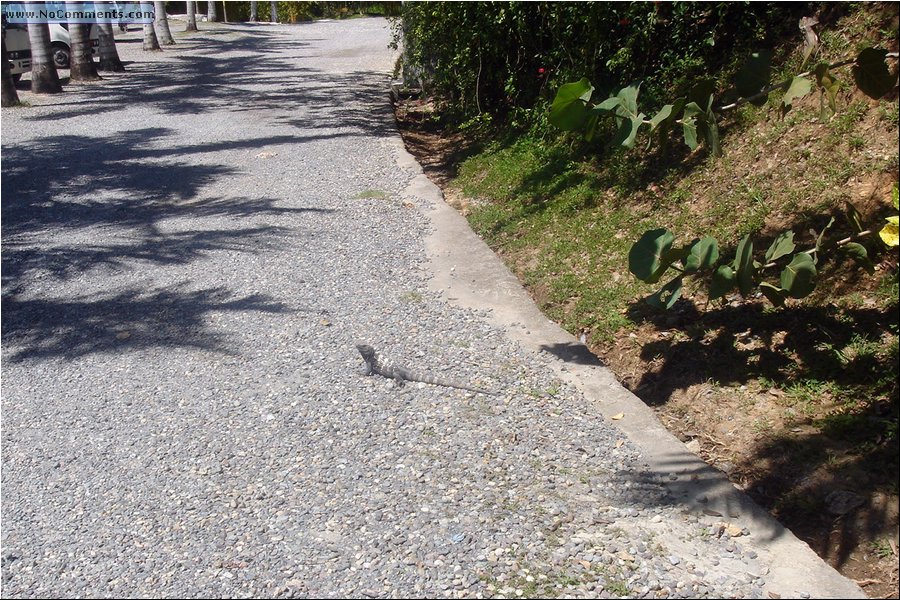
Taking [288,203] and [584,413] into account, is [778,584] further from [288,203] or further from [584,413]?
[288,203]

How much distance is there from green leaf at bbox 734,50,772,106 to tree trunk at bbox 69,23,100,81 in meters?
17.8

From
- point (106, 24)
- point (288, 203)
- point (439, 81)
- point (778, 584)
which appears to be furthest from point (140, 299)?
point (106, 24)

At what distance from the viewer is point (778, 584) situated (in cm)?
315

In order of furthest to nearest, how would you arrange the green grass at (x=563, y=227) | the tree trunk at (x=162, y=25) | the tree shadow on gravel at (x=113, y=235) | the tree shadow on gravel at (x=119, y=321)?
the tree trunk at (x=162, y=25) < the tree shadow on gravel at (x=113, y=235) < the green grass at (x=563, y=227) < the tree shadow on gravel at (x=119, y=321)

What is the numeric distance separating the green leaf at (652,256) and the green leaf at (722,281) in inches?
9.9

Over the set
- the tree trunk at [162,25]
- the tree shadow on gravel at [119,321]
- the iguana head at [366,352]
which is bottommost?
the tree shadow on gravel at [119,321]

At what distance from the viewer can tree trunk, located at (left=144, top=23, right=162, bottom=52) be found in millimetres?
24812

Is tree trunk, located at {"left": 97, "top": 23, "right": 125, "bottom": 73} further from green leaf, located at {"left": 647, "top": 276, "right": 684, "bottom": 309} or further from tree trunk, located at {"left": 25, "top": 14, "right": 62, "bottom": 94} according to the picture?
green leaf, located at {"left": 647, "top": 276, "right": 684, "bottom": 309}

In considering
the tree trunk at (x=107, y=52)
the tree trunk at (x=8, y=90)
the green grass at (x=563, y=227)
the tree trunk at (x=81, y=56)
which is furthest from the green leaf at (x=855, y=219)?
the tree trunk at (x=107, y=52)

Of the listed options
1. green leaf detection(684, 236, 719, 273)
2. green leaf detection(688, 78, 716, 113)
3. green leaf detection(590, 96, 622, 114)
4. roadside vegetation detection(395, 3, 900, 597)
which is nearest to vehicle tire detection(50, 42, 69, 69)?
roadside vegetation detection(395, 3, 900, 597)

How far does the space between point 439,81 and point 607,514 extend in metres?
9.36

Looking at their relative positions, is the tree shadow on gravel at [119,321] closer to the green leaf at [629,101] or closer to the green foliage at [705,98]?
the green foliage at [705,98]

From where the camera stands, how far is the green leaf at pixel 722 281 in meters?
4.25

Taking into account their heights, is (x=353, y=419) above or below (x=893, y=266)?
below
